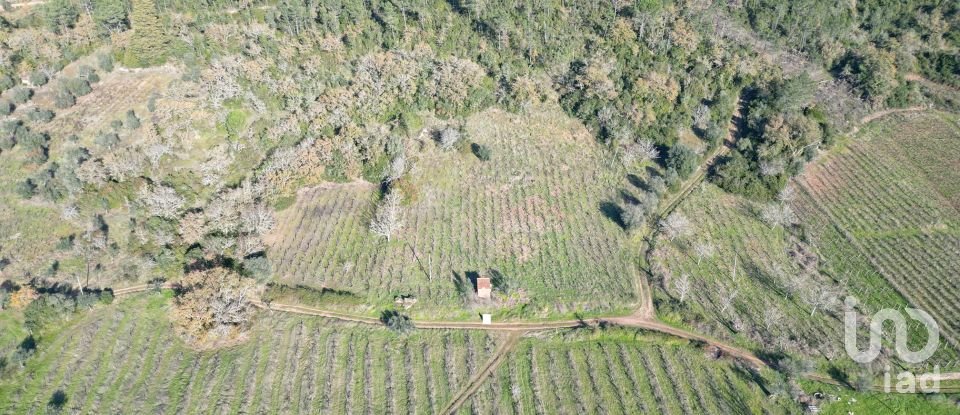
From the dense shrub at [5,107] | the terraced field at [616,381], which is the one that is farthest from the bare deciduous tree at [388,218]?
the dense shrub at [5,107]

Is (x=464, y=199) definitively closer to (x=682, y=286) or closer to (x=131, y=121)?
(x=682, y=286)

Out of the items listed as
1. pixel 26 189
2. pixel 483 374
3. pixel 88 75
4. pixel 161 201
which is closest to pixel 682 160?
pixel 483 374

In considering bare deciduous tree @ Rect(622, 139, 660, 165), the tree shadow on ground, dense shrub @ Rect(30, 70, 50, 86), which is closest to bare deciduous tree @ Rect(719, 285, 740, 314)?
the tree shadow on ground

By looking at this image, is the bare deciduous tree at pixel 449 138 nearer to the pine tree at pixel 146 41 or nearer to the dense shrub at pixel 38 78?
the pine tree at pixel 146 41

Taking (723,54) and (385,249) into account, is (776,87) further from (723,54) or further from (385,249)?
(385,249)

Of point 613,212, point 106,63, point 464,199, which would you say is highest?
point 106,63
